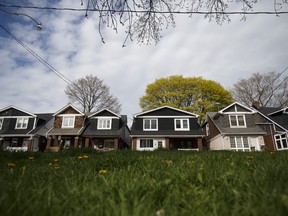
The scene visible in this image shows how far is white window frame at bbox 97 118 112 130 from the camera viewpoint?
27.7m

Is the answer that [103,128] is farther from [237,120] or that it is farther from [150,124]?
[237,120]

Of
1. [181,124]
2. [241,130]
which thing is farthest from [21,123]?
[241,130]

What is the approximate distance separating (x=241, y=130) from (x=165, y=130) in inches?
402

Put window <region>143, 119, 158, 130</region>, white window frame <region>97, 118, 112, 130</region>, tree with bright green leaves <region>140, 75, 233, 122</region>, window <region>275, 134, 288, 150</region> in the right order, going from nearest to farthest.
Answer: window <region>275, 134, 288, 150</region> → window <region>143, 119, 158, 130</region> → white window frame <region>97, 118, 112, 130</region> → tree with bright green leaves <region>140, 75, 233, 122</region>

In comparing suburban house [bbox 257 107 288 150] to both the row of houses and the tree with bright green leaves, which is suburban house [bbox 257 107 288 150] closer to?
the row of houses

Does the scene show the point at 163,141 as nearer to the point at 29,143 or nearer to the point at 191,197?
the point at 29,143

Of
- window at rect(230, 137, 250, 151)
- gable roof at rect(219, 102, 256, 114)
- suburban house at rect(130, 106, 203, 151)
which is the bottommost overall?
window at rect(230, 137, 250, 151)

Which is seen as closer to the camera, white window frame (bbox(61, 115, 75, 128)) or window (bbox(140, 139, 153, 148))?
window (bbox(140, 139, 153, 148))

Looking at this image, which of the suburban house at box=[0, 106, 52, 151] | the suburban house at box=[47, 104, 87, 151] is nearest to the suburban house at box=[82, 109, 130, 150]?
the suburban house at box=[47, 104, 87, 151]

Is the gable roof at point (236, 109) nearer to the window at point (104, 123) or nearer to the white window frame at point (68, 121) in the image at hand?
the window at point (104, 123)

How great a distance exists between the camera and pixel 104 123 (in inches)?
1100

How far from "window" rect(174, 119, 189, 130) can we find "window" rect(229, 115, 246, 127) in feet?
21.0

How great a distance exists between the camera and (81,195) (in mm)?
1899

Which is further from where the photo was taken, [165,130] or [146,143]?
[165,130]
